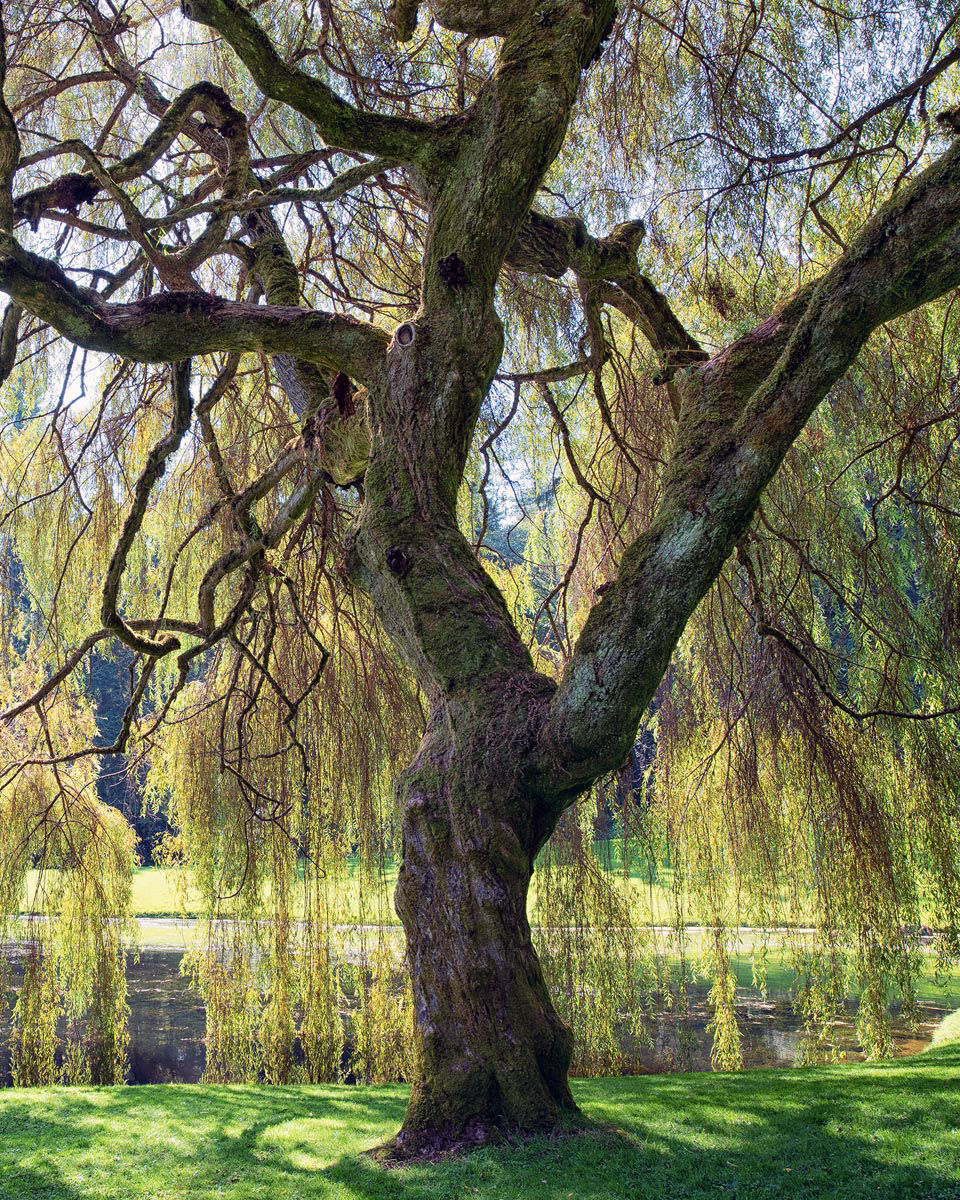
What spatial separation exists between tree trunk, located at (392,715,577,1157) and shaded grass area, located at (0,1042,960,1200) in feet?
0.38

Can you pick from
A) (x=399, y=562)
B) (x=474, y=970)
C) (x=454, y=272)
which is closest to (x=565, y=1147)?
(x=474, y=970)

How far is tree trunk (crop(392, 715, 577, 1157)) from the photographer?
2404 mm

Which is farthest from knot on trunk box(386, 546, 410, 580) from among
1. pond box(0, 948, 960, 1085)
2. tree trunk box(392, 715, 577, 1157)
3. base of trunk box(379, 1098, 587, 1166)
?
pond box(0, 948, 960, 1085)

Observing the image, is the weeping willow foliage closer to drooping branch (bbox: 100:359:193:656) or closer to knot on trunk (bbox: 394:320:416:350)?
drooping branch (bbox: 100:359:193:656)

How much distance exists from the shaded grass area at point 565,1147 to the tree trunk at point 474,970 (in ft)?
0.38

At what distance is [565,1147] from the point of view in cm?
235

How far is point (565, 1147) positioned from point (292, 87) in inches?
111

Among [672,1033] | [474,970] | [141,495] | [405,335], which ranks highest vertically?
[405,335]

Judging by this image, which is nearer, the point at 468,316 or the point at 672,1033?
the point at 468,316

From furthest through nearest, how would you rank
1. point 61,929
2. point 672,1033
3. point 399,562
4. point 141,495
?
point 672,1033 < point 61,929 < point 141,495 < point 399,562

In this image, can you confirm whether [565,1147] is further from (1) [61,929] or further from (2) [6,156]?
(1) [61,929]

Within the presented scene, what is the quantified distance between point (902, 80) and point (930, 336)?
1.02 m

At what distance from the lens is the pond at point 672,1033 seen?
652 centimetres

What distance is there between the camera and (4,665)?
5.72 metres
